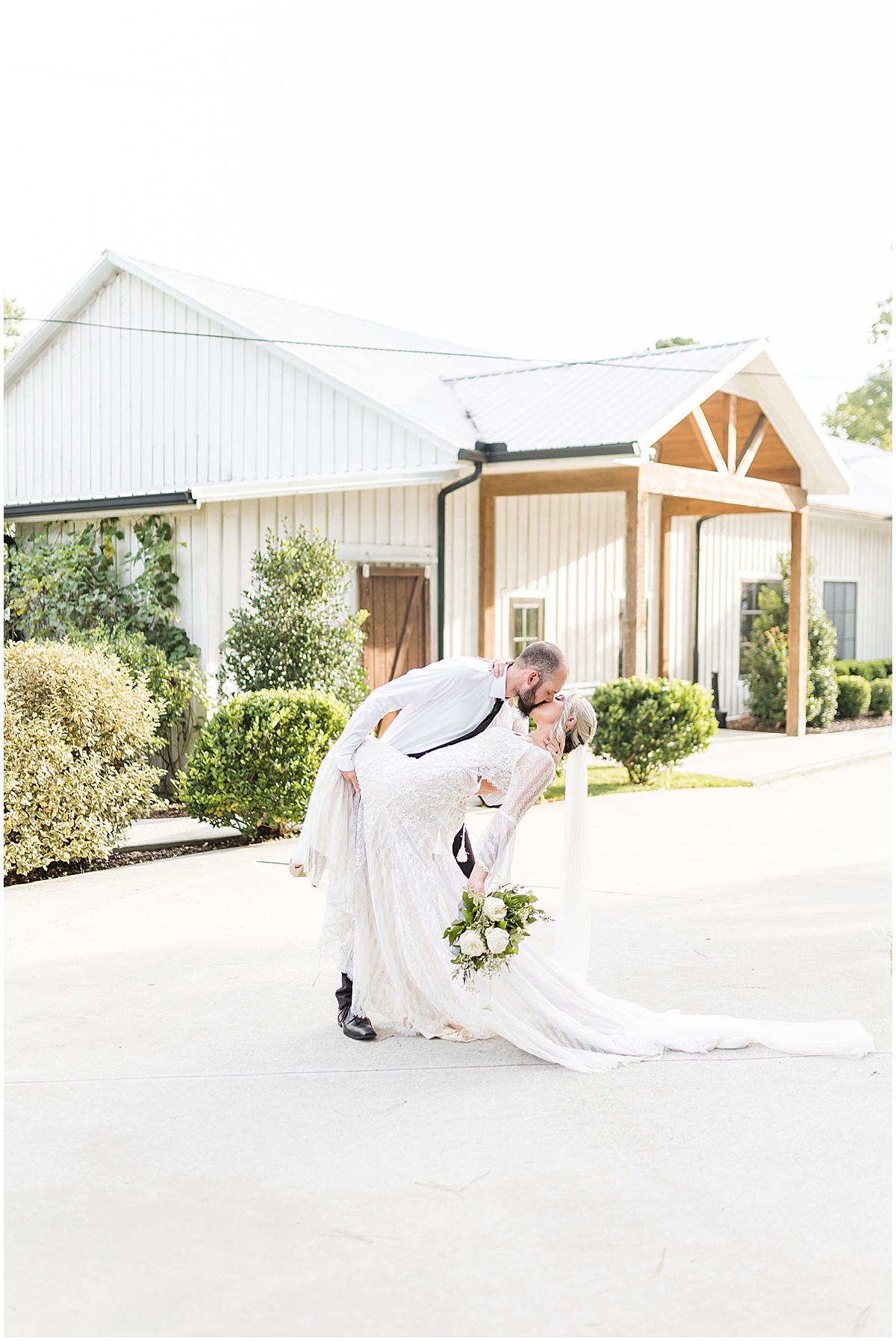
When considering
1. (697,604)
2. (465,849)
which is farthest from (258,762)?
(697,604)

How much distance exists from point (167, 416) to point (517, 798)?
11273 millimetres

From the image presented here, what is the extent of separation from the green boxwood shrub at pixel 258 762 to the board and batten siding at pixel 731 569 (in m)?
10.5

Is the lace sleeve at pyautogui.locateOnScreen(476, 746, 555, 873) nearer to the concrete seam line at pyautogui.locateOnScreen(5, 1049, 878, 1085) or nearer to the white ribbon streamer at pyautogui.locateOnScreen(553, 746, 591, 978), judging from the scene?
the white ribbon streamer at pyautogui.locateOnScreen(553, 746, 591, 978)

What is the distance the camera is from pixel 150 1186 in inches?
147

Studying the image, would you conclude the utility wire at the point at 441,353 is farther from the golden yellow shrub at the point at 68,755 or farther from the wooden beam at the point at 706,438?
the golden yellow shrub at the point at 68,755

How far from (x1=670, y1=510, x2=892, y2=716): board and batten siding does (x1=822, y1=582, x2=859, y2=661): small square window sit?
0.17 metres

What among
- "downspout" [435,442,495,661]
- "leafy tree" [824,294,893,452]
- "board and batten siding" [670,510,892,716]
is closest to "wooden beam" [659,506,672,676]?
"board and batten siding" [670,510,892,716]

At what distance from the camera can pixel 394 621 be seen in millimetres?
13094

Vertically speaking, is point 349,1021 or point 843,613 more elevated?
point 843,613

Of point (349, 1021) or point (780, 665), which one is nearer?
point (349, 1021)

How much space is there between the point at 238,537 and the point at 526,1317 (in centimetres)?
949

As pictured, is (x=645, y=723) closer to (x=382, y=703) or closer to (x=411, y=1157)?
(x=382, y=703)

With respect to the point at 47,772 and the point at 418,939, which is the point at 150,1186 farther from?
the point at 47,772

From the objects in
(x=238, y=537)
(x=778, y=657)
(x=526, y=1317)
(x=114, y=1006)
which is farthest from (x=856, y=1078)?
(x=778, y=657)
